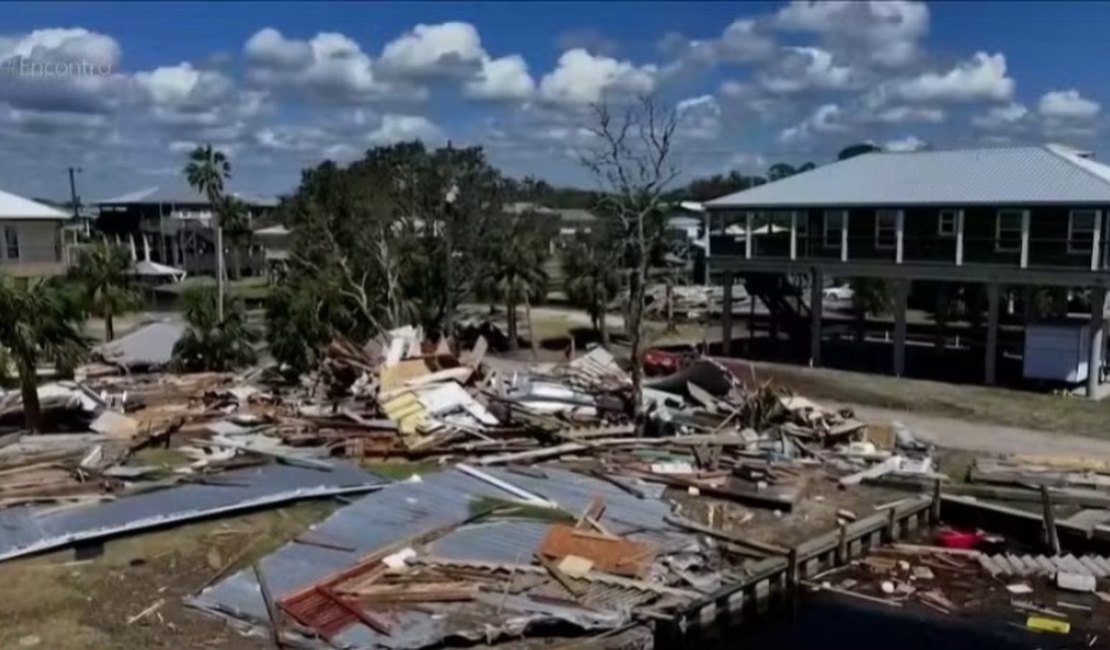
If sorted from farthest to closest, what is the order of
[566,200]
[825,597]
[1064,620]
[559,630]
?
[566,200], [825,597], [1064,620], [559,630]

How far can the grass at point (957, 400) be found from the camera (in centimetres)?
3058

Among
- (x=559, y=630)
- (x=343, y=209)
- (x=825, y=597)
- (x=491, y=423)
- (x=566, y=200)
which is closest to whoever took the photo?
(x=559, y=630)

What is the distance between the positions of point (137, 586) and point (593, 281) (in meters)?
33.2

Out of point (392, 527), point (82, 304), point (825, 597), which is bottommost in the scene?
point (825, 597)

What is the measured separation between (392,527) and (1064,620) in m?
12.1

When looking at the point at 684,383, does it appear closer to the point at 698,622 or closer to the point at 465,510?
the point at 465,510

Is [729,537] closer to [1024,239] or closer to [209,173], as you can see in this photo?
[1024,239]

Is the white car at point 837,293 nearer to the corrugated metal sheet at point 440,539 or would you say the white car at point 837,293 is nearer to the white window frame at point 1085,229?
the white window frame at point 1085,229

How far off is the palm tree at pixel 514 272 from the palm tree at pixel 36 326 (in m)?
23.7

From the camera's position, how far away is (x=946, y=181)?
39250 mm

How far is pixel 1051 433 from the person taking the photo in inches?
1142

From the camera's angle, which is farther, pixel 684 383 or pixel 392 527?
pixel 684 383

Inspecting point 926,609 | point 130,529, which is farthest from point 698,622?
point 130,529

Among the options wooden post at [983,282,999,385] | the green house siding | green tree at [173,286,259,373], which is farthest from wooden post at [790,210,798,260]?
green tree at [173,286,259,373]
